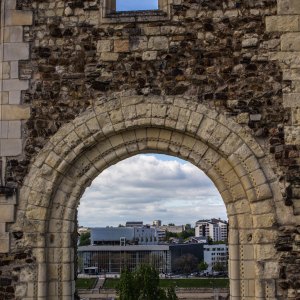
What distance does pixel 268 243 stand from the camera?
7.36 meters

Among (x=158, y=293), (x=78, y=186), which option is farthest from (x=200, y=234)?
(x=78, y=186)

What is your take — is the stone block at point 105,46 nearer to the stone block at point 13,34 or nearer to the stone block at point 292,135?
the stone block at point 13,34

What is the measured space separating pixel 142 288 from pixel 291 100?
35170 millimetres

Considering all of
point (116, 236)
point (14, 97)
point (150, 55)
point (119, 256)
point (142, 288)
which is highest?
point (150, 55)

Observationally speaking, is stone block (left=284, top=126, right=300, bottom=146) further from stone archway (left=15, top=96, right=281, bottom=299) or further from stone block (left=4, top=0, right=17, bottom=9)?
stone block (left=4, top=0, right=17, bottom=9)

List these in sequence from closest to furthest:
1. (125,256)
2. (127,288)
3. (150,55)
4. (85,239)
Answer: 1. (150,55)
2. (127,288)
3. (125,256)
4. (85,239)

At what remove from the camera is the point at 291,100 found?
7.61 metres

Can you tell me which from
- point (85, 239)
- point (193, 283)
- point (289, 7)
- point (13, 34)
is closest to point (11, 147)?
point (13, 34)

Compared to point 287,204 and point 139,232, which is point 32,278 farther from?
point 139,232

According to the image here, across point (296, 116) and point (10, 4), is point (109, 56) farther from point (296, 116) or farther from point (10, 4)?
point (296, 116)

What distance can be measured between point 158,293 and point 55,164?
34.1m

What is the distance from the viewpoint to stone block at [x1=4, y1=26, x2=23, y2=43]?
26.7 feet

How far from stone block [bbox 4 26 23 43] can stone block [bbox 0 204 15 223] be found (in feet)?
7.57

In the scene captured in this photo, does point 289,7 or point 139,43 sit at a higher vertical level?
point 289,7
